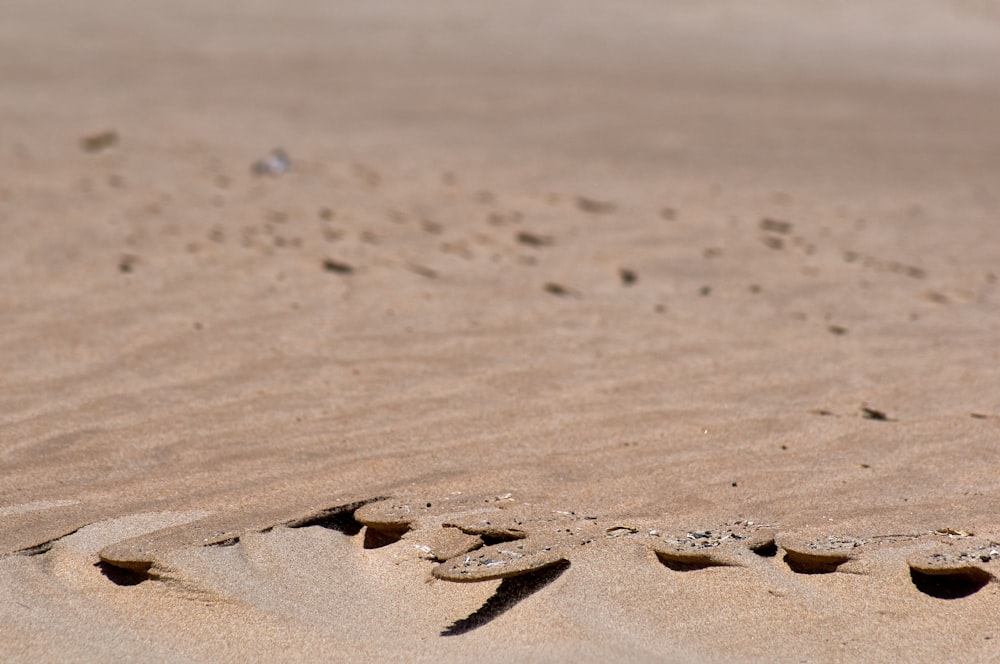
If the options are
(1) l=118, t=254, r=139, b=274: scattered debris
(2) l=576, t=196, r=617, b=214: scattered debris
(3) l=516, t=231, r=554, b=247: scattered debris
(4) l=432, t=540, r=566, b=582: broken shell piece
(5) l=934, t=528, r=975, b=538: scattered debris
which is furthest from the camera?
(2) l=576, t=196, r=617, b=214: scattered debris

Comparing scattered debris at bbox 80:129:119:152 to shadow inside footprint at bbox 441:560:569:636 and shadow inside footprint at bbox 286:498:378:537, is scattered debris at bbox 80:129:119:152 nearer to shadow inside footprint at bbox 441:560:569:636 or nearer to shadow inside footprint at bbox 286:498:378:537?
shadow inside footprint at bbox 286:498:378:537

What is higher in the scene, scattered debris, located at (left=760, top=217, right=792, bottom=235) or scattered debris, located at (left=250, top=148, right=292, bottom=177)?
scattered debris, located at (left=250, top=148, right=292, bottom=177)

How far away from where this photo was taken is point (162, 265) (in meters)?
4.19

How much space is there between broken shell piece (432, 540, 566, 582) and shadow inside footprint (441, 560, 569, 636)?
15 mm

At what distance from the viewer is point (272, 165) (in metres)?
5.86

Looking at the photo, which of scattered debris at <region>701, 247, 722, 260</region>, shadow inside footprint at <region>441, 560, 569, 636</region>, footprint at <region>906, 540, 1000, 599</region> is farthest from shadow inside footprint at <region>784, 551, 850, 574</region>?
scattered debris at <region>701, 247, 722, 260</region>

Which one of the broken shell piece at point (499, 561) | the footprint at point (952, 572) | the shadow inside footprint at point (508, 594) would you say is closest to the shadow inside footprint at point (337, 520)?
the broken shell piece at point (499, 561)

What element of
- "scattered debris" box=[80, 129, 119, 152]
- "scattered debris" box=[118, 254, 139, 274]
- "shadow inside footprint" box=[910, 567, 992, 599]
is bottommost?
"shadow inside footprint" box=[910, 567, 992, 599]

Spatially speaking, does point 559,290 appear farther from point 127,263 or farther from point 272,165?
point 272,165

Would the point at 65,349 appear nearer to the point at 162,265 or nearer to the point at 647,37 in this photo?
the point at 162,265

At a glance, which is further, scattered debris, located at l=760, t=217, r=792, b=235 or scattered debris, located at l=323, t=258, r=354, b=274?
scattered debris, located at l=760, t=217, r=792, b=235

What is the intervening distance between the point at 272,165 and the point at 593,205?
1.68m

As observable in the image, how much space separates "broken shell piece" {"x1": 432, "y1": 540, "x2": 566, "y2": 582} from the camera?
88.2 inches

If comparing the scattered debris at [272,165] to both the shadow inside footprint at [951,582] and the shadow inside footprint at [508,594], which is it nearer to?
the shadow inside footprint at [508,594]
